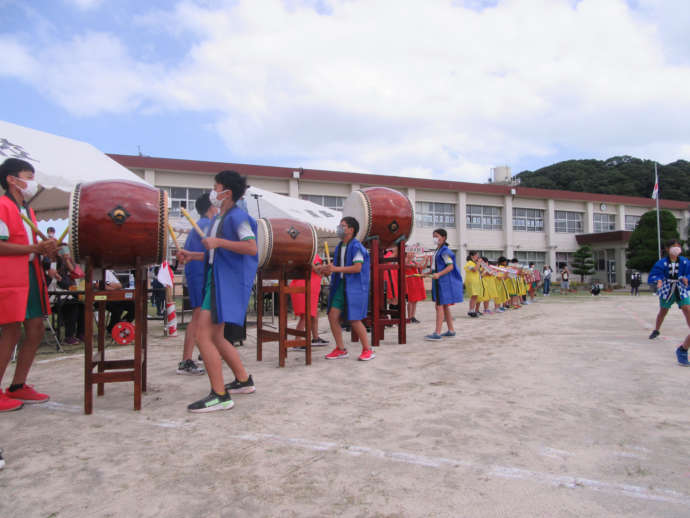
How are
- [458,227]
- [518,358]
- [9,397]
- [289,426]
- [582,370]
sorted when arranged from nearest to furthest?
1. [289,426]
2. [9,397]
3. [582,370]
4. [518,358]
5. [458,227]

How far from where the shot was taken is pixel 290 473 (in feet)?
7.34

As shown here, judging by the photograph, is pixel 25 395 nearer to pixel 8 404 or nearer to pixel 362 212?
pixel 8 404

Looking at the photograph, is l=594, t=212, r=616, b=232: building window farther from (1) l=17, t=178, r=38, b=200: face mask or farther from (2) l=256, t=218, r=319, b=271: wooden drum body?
(1) l=17, t=178, r=38, b=200: face mask

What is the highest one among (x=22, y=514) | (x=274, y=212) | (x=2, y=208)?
(x=274, y=212)

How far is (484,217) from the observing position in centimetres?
3231

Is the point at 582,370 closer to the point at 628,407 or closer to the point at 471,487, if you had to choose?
the point at 628,407

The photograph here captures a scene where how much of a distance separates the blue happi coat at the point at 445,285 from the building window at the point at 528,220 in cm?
2815

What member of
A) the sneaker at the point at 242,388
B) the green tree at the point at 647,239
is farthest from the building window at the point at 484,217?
the sneaker at the point at 242,388

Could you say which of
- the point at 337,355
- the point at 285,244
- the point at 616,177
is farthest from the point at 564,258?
the point at 285,244

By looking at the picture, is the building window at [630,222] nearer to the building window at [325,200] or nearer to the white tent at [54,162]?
the building window at [325,200]

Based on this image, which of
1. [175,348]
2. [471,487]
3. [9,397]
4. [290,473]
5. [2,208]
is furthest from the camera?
[175,348]

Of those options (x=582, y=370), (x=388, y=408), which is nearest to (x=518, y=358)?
(x=582, y=370)

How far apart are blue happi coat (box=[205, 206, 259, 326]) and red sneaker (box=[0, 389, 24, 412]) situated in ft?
5.06

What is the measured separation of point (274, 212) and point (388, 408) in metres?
8.48
